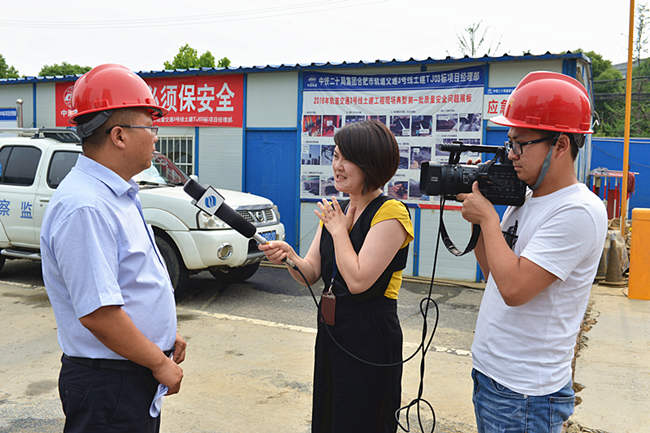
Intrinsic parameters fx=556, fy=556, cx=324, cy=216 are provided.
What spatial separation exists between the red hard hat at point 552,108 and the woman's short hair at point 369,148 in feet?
1.92

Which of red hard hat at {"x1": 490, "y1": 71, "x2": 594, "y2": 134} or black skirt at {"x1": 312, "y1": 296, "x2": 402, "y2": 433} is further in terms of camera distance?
black skirt at {"x1": 312, "y1": 296, "x2": 402, "y2": 433}

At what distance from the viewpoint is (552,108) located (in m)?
1.86

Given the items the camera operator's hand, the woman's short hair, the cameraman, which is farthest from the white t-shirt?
the woman's short hair

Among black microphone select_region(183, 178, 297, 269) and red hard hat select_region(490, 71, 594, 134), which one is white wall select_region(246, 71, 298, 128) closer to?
black microphone select_region(183, 178, 297, 269)

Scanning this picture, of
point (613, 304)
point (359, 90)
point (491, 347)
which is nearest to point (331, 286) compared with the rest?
point (491, 347)

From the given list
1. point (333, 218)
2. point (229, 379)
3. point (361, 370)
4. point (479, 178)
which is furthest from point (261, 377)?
point (479, 178)

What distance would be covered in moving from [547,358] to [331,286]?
3.04 feet

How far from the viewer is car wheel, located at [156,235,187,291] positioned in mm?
6805

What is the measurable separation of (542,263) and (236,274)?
21.6ft

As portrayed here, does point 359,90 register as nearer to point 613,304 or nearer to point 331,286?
point 613,304

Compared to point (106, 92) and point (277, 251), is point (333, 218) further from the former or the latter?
point (106, 92)

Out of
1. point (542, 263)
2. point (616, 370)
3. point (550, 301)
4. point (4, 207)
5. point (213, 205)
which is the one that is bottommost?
point (616, 370)

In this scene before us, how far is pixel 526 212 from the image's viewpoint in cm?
199

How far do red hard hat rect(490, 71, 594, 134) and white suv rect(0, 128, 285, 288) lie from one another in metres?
5.15
